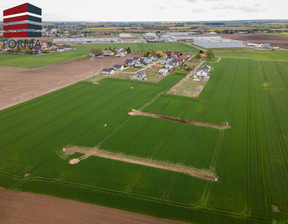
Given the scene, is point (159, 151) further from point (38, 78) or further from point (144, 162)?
point (38, 78)

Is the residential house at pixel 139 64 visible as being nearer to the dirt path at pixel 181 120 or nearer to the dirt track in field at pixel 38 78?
the dirt track in field at pixel 38 78

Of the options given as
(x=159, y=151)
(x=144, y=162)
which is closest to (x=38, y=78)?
(x=159, y=151)

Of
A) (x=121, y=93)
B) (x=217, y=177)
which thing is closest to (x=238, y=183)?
(x=217, y=177)

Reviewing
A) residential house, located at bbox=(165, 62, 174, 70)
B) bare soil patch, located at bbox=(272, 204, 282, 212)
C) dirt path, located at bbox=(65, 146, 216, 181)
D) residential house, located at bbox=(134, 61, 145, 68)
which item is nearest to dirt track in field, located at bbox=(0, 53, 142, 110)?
residential house, located at bbox=(134, 61, 145, 68)

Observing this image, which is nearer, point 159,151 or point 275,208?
point 275,208

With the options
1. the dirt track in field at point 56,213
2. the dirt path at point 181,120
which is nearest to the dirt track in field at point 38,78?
the dirt path at point 181,120

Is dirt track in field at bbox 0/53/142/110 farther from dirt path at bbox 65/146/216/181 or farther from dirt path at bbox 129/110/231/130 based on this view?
dirt path at bbox 129/110/231/130

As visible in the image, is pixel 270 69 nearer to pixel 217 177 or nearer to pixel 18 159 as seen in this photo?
pixel 217 177
